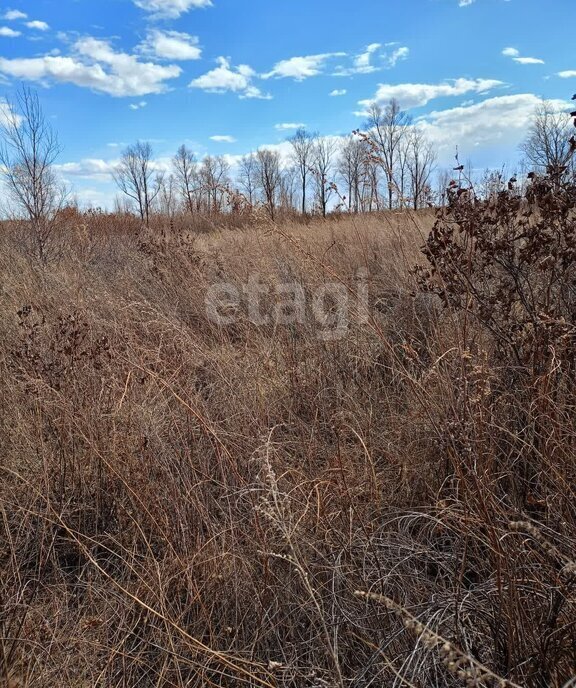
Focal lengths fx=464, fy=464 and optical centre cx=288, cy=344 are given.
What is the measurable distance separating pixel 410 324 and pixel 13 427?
2.68 meters

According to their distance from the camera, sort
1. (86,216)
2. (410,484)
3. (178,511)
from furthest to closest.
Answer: (86,216) < (410,484) < (178,511)

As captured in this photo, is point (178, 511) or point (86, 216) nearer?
point (178, 511)

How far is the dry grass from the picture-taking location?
1196 millimetres

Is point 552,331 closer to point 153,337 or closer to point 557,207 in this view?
point 557,207

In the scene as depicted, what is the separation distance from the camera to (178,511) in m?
1.77

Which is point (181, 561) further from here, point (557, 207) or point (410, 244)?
point (410, 244)

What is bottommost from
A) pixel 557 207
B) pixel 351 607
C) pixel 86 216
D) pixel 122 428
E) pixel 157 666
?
pixel 157 666

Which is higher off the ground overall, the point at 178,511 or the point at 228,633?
the point at 178,511

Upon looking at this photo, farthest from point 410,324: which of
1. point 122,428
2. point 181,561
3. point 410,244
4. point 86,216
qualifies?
point 86,216

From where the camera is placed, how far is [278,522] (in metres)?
1.09

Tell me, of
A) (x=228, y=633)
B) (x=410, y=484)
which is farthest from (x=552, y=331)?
(x=228, y=633)

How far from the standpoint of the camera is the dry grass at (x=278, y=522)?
3.92ft

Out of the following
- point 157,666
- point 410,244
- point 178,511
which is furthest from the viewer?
point 410,244

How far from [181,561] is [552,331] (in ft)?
5.28
